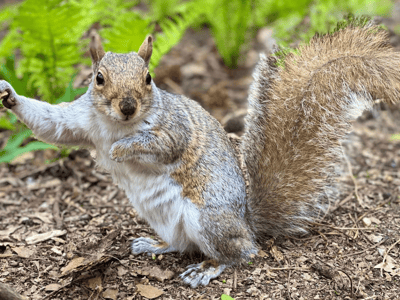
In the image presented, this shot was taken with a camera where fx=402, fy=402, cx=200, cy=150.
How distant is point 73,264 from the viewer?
9.14 ft

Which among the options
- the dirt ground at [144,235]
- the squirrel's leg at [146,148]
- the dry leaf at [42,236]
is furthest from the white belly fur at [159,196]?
the dry leaf at [42,236]

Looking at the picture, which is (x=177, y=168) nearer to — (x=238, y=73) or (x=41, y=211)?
(x=41, y=211)

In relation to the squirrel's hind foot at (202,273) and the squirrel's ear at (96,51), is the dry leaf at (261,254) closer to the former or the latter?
the squirrel's hind foot at (202,273)

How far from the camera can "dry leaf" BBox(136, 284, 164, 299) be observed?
2.59m

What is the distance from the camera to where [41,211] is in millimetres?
3576

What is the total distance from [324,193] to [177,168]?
3.74 ft

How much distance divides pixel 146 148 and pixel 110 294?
977mm

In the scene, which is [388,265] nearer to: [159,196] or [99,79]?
[159,196]

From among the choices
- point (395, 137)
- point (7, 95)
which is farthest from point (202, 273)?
point (395, 137)

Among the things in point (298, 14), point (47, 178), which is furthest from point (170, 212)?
point (298, 14)

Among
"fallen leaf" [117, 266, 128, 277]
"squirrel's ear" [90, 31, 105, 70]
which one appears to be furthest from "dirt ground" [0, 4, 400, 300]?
A: "squirrel's ear" [90, 31, 105, 70]

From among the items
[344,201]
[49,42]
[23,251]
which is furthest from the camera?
[49,42]

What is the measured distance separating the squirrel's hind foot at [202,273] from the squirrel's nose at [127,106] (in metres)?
1.21

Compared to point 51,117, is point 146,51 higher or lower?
higher
